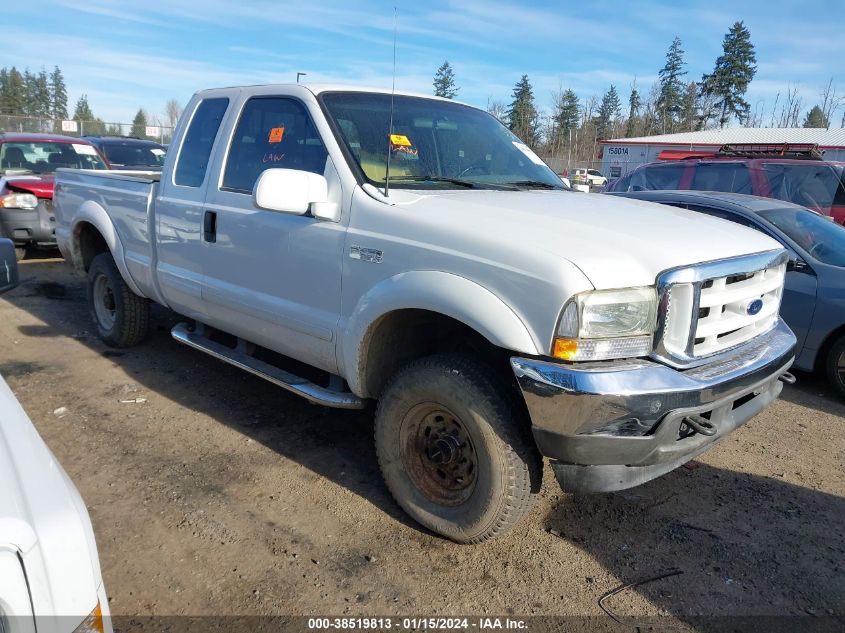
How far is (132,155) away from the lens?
13.5m

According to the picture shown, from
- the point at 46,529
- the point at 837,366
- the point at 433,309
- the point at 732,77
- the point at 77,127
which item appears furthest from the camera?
the point at 732,77

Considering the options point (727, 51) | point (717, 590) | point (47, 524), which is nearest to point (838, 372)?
point (717, 590)

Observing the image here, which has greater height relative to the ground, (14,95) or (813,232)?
(14,95)

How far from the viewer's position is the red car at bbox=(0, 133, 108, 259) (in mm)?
8391

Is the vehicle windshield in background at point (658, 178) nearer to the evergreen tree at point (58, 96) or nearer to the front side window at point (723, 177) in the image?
the front side window at point (723, 177)

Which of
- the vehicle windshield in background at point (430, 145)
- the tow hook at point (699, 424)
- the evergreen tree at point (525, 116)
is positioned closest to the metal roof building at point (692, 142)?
the evergreen tree at point (525, 116)

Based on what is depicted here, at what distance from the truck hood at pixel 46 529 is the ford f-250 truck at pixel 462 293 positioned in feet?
5.16

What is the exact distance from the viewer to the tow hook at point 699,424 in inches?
102

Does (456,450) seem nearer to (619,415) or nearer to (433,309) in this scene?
(433,309)

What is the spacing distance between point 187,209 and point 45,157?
7.72 m

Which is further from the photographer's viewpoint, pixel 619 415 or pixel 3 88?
pixel 3 88

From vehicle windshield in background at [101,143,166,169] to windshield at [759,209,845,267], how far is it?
11.2 m

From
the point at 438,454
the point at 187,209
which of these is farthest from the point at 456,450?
the point at 187,209

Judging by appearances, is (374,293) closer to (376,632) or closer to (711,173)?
(376,632)
